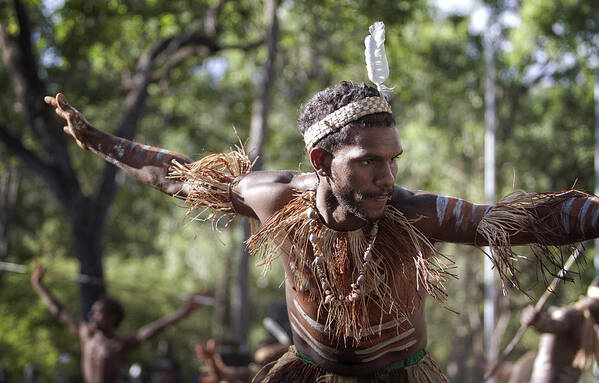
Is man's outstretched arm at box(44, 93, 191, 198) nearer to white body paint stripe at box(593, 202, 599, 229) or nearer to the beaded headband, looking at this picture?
the beaded headband

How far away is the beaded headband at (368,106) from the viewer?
258 cm

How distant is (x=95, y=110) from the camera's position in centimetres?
1423

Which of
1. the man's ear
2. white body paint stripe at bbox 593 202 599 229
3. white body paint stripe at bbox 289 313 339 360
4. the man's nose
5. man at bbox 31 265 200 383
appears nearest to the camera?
white body paint stripe at bbox 593 202 599 229

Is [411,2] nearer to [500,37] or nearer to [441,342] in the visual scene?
[500,37]

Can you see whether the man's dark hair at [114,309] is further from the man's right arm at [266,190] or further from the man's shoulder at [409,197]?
the man's shoulder at [409,197]

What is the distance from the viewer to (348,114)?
2.58 meters

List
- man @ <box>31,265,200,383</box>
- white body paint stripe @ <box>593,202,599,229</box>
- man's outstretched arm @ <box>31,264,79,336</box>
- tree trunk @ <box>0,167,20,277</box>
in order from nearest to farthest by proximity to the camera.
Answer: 1. white body paint stripe @ <box>593,202,599,229</box>
2. man @ <box>31,265,200,383</box>
3. man's outstretched arm @ <box>31,264,79,336</box>
4. tree trunk @ <box>0,167,20,277</box>

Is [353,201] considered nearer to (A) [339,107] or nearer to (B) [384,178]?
(B) [384,178]

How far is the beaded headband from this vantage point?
2.58 meters

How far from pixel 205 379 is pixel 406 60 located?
34.3ft

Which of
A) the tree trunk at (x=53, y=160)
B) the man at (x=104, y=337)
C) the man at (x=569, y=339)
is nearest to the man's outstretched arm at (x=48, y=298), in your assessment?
the man at (x=104, y=337)

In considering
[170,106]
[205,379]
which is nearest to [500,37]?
[170,106]

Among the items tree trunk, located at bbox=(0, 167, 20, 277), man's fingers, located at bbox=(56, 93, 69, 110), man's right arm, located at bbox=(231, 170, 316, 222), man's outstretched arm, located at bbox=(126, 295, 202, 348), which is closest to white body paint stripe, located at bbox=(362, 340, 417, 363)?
man's right arm, located at bbox=(231, 170, 316, 222)

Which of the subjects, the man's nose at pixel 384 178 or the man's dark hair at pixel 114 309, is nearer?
the man's nose at pixel 384 178
